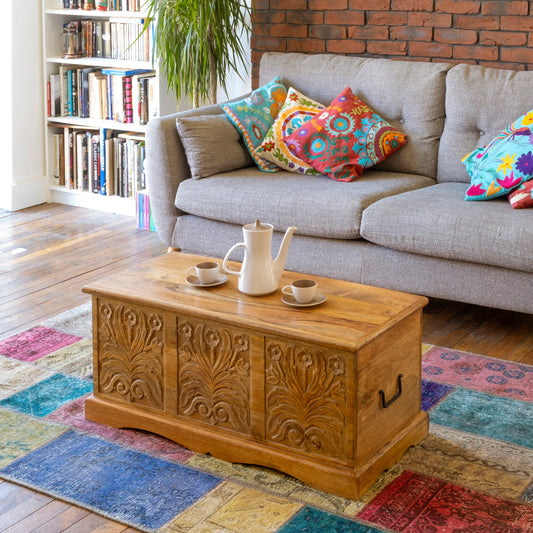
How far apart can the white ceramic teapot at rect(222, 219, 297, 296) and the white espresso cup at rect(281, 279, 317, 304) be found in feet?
0.23

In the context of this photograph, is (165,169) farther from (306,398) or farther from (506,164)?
(306,398)

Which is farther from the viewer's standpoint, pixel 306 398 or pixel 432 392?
pixel 432 392

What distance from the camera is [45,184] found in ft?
16.9

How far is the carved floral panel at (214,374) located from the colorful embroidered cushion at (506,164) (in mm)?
1432

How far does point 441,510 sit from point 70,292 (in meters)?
2.03

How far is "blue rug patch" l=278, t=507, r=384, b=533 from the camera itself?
2074mm

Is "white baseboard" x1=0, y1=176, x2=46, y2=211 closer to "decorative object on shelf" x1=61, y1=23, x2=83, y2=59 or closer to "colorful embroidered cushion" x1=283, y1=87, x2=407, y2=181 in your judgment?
"decorative object on shelf" x1=61, y1=23, x2=83, y2=59

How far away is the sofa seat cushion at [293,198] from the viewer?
342 centimetres

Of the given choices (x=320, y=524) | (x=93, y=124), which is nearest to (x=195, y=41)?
(x=93, y=124)

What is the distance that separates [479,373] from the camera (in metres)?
2.95

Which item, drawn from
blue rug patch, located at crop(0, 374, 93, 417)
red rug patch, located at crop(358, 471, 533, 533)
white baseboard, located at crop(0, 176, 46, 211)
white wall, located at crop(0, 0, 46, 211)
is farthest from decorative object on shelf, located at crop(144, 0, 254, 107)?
red rug patch, located at crop(358, 471, 533, 533)

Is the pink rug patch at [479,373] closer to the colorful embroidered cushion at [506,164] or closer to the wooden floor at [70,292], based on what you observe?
the wooden floor at [70,292]

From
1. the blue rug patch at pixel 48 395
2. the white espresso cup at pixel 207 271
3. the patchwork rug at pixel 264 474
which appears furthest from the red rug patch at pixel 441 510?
the blue rug patch at pixel 48 395

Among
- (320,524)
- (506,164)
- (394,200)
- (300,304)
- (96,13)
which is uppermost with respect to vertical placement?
(96,13)
